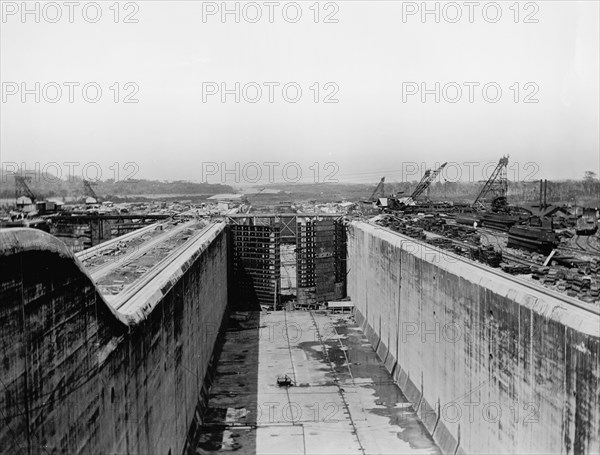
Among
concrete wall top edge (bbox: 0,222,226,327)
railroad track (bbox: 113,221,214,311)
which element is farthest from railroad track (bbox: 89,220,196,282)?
concrete wall top edge (bbox: 0,222,226,327)

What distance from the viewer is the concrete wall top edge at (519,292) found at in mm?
11094

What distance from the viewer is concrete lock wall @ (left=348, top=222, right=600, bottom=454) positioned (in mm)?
11039

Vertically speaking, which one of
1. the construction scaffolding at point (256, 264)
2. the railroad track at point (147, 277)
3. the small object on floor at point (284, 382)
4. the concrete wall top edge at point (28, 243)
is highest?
the concrete wall top edge at point (28, 243)

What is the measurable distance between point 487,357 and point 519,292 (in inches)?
96.0

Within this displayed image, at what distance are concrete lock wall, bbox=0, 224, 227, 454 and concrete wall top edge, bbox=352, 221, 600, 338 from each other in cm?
855

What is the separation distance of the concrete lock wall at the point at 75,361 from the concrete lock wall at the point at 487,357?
8373 millimetres

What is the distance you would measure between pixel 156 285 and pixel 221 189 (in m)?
140

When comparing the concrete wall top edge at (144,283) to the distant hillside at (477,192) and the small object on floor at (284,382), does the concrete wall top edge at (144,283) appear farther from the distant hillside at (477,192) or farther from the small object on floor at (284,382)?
the distant hillside at (477,192)

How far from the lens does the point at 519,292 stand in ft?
44.5

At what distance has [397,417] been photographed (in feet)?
66.3

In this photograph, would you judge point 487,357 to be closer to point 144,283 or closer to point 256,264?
point 144,283

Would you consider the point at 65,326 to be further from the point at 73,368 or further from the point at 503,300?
the point at 503,300

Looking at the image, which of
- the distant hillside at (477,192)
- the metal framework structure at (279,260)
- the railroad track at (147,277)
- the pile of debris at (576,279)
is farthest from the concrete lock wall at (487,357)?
the distant hillside at (477,192)

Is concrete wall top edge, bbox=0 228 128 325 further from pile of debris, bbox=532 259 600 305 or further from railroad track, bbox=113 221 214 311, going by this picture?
pile of debris, bbox=532 259 600 305
